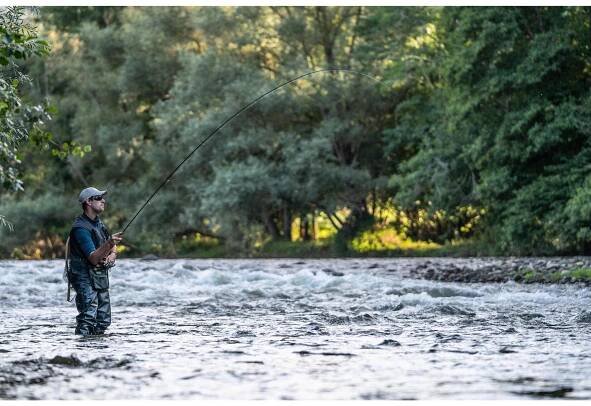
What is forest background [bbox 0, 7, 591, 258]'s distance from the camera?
27.7 metres

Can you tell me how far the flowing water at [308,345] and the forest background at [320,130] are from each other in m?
11.2

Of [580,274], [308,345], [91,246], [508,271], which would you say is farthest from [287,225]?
[308,345]

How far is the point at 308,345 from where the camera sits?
960cm

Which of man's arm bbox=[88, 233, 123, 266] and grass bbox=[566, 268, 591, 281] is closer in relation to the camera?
man's arm bbox=[88, 233, 123, 266]

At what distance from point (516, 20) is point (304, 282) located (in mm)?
11889

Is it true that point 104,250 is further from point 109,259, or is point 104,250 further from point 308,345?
point 308,345

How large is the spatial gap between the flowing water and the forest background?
11.2 metres

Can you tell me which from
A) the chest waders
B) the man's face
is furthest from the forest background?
the man's face

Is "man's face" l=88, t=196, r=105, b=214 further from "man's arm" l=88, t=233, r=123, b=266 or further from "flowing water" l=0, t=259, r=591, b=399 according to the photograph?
"flowing water" l=0, t=259, r=591, b=399

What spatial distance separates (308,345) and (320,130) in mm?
25735

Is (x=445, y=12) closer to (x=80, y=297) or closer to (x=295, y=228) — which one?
(x=295, y=228)

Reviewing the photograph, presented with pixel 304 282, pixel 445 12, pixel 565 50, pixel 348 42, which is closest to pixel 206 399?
pixel 304 282

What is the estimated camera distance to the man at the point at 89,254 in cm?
1009

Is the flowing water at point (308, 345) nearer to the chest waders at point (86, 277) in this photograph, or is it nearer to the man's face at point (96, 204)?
the chest waders at point (86, 277)
